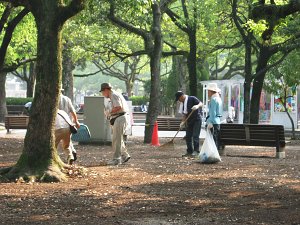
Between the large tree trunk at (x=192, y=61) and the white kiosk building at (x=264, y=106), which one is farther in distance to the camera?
the white kiosk building at (x=264, y=106)

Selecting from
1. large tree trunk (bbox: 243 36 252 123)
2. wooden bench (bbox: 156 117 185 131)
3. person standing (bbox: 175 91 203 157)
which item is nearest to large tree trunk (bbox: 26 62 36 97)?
wooden bench (bbox: 156 117 185 131)

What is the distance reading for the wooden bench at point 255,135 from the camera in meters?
16.8

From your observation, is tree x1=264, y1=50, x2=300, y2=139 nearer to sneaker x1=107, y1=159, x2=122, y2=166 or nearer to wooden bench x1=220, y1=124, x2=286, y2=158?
wooden bench x1=220, y1=124, x2=286, y2=158

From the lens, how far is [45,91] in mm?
11281

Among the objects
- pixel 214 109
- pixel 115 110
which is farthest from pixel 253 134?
pixel 115 110

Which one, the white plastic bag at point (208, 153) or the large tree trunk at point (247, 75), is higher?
the large tree trunk at point (247, 75)

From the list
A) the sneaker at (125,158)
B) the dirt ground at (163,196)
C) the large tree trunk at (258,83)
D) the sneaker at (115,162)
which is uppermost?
the large tree trunk at (258,83)

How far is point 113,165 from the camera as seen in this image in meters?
14.0

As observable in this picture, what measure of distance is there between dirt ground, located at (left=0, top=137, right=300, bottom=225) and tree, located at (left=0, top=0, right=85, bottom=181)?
2.06ft

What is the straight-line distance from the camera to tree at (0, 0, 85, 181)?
1127 centimetres

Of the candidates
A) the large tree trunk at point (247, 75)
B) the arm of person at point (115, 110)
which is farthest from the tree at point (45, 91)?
the large tree trunk at point (247, 75)

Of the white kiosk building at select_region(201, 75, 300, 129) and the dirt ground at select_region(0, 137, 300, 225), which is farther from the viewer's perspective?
the white kiosk building at select_region(201, 75, 300, 129)

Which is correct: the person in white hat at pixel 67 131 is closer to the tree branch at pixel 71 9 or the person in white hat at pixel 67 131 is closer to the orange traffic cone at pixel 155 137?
the tree branch at pixel 71 9

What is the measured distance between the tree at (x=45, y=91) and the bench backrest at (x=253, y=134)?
6.75 m
